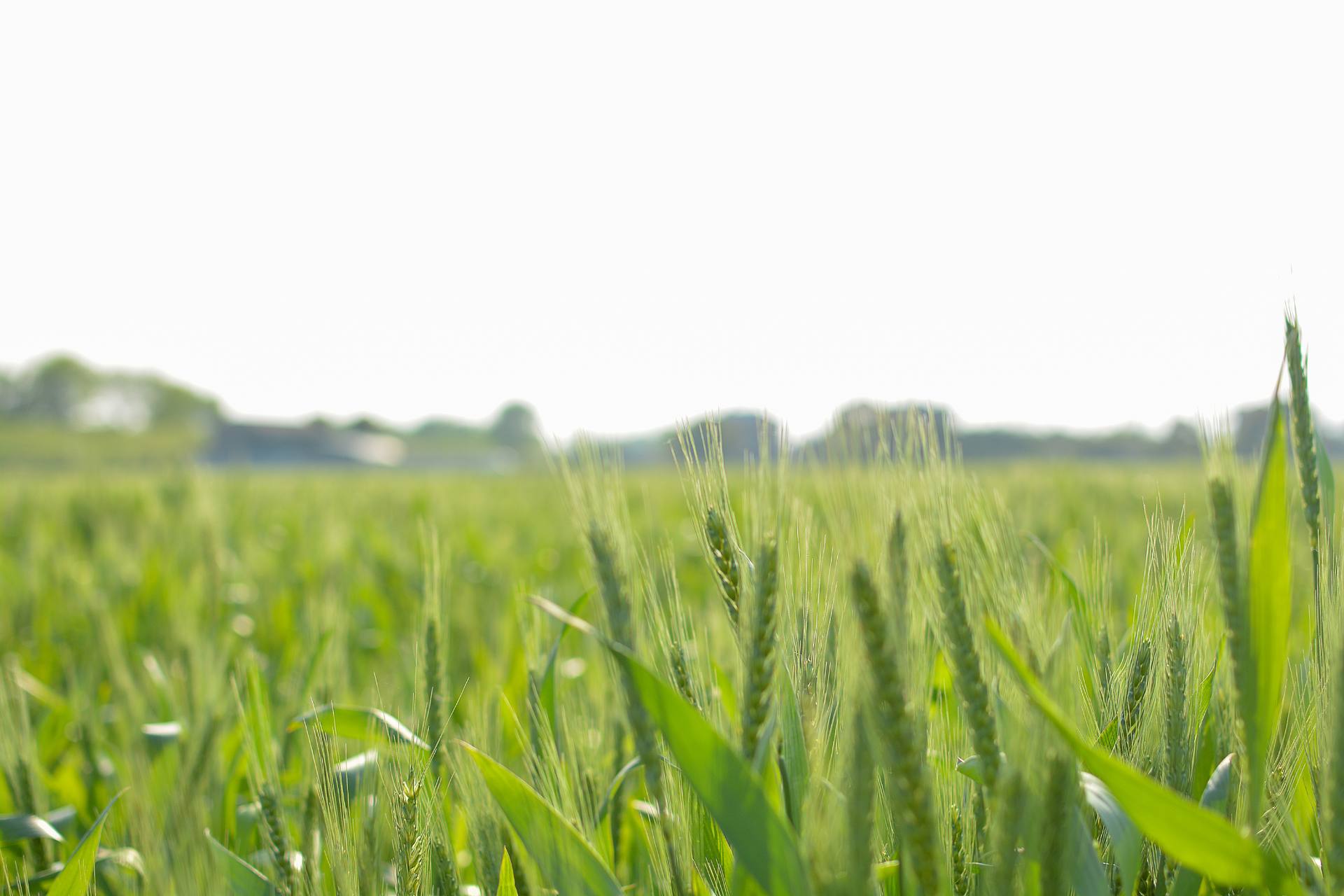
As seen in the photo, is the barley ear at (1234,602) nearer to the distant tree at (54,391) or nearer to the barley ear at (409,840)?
the barley ear at (409,840)

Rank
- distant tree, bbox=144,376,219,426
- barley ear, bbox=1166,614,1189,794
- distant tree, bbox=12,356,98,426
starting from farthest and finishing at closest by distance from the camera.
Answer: distant tree, bbox=144,376,219,426
distant tree, bbox=12,356,98,426
barley ear, bbox=1166,614,1189,794

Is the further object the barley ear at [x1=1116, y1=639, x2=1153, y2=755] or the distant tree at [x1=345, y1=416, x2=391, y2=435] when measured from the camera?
the distant tree at [x1=345, y1=416, x2=391, y2=435]

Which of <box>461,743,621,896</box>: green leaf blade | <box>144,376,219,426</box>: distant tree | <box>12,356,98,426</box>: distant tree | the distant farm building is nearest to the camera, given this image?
<box>461,743,621,896</box>: green leaf blade

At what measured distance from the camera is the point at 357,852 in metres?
0.68

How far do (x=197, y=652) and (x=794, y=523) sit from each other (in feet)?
4.55

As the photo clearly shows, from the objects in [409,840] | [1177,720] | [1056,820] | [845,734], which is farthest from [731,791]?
[1177,720]

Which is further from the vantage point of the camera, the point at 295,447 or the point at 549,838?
the point at 295,447

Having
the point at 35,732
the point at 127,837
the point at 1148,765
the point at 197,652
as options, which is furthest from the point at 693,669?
the point at 35,732

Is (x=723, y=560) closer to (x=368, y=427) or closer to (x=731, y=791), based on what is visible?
(x=731, y=791)

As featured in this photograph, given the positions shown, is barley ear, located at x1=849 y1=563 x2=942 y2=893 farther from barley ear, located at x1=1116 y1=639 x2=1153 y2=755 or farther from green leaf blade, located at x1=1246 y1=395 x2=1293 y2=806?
barley ear, located at x1=1116 y1=639 x2=1153 y2=755

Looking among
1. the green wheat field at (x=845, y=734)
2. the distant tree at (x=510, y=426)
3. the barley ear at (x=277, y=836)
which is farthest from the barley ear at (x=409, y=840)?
the distant tree at (x=510, y=426)

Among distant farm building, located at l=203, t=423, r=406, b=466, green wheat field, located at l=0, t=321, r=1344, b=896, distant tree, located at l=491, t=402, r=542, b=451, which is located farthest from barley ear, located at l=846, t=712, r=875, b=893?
distant tree, located at l=491, t=402, r=542, b=451

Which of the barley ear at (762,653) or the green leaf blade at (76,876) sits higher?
the barley ear at (762,653)

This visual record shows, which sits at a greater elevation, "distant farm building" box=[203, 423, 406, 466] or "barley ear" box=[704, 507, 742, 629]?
"distant farm building" box=[203, 423, 406, 466]
